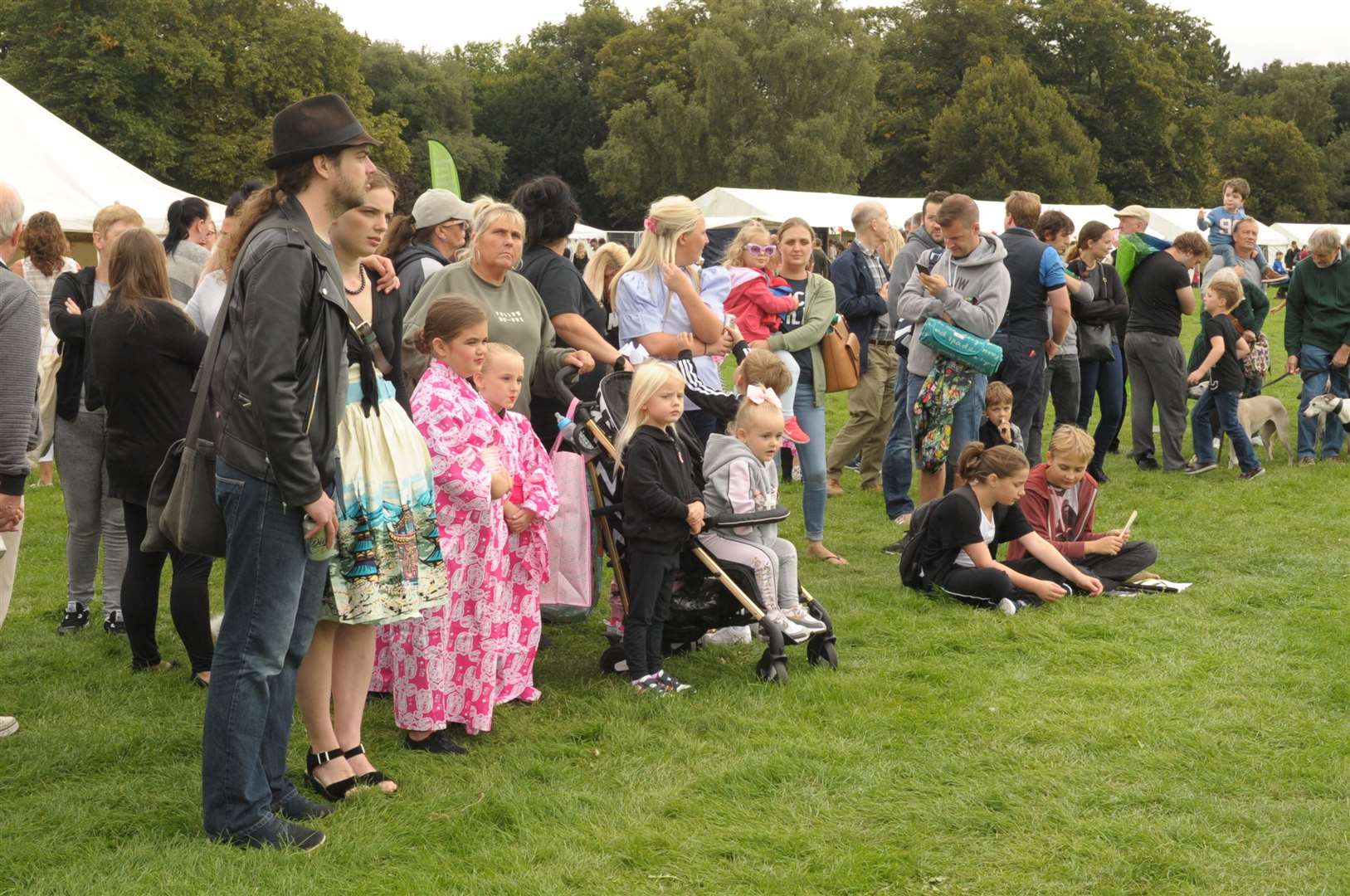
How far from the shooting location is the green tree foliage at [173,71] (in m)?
40.9

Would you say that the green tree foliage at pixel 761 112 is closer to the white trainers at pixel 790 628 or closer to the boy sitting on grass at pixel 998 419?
the boy sitting on grass at pixel 998 419

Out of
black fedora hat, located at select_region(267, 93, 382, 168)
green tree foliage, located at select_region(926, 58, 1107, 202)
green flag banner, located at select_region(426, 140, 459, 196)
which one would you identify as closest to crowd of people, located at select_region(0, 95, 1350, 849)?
black fedora hat, located at select_region(267, 93, 382, 168)

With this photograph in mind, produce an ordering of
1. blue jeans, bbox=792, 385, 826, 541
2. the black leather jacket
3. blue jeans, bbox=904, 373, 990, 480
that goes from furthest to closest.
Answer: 1. blue jeans, bbox=904, 373, 990, 480
2. blue jeans, bbox=792, 385, 826, 541
3. the black leather jacket

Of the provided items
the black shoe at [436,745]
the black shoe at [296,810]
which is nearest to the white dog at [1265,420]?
the black shoe at [436,745]

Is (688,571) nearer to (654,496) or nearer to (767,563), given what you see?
(767,563)

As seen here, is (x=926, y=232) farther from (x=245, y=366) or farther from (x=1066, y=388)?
(x=245, y=366)

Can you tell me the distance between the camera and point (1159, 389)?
35.8ft

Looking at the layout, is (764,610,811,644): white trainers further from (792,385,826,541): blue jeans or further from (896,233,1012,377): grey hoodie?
(896,233,1012,377): grey hoodie

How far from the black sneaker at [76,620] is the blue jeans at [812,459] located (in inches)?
154

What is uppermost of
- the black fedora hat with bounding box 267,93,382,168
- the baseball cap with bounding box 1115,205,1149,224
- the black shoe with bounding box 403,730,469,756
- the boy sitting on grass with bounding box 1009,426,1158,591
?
the baseball cap with bounding box 1115,205,1149,224

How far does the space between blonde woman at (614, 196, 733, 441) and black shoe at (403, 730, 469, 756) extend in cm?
225

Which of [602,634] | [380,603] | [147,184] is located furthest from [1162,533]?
[147,184]

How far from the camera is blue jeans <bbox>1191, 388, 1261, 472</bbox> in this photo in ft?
35.2

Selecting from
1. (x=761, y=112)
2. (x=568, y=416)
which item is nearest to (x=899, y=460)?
(x=568, y=416)
